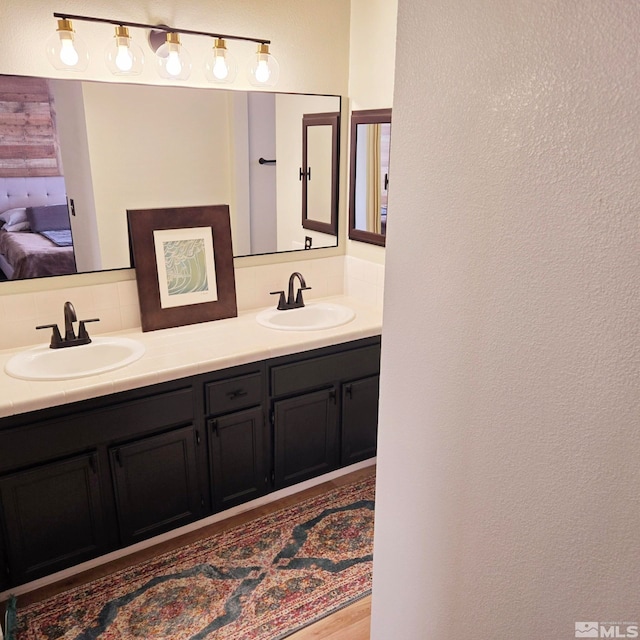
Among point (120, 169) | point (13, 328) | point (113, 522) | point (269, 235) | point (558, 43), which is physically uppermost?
point (558, 43)

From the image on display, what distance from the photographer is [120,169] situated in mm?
2467

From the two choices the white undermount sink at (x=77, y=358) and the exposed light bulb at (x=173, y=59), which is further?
the exposed light bulb at (x=173, y=59)

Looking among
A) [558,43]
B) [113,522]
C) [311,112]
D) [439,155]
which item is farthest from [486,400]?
[311,112]

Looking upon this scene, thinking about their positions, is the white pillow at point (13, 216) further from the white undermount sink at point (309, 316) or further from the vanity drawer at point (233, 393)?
the white undermount sink at point (309, 316)

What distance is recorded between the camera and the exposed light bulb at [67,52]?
7.10 ft

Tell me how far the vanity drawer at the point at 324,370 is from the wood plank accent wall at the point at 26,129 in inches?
50.3

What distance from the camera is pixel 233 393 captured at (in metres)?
2.42

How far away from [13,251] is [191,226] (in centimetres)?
77

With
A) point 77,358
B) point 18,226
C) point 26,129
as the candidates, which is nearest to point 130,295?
point 77,358

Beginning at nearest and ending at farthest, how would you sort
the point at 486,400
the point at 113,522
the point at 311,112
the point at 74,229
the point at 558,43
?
the point at 558,43 → the point at 486,400 → the point at 113,522 → the point at 74,229 → the point at 311,112

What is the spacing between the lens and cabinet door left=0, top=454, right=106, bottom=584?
2.02 meters

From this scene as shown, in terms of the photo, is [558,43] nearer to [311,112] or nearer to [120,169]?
[120,169]
